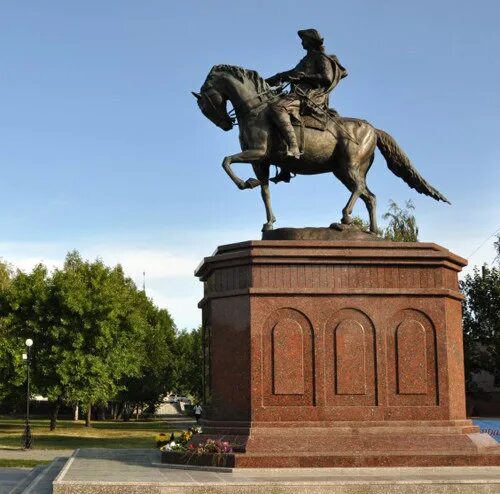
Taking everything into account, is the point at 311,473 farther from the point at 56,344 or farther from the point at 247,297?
the point at 56,344

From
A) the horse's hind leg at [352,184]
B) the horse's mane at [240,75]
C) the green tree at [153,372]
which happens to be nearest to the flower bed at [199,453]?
the horse's hind leg at [352,184]

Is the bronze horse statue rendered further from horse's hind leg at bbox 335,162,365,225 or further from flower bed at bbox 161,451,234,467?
flower bed at bbox 161,451,234,467

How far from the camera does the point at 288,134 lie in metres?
12.4

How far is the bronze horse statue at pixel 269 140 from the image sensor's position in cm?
1272

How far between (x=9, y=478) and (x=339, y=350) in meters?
8.65

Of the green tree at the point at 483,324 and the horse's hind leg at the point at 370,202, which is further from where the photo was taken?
the green tree at the point at 483,324

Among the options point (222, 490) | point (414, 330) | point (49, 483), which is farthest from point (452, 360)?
point (49, 483)

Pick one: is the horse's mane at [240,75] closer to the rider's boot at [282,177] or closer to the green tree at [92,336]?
the rider's boot at [282,177]

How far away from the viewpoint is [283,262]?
38.5 feet

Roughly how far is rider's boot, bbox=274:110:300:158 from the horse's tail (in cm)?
182

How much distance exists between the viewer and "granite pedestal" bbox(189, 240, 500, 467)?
1127 centimetres

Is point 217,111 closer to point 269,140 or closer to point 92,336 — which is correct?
point 269,140

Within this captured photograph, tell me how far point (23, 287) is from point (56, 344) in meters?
3.82

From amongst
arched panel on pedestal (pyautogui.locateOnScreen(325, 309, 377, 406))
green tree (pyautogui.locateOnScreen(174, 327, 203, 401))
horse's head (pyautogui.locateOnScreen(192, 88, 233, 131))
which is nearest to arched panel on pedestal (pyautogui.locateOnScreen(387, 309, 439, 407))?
arched panel on pedestal (pyautogui.locateOnScreen(325, 309, 377, 406))
